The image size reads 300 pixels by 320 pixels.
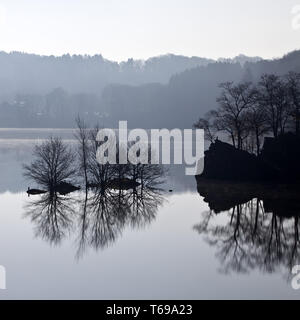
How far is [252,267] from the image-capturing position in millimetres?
20062

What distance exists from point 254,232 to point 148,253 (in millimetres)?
7347

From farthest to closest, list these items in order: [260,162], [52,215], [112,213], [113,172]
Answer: [260,162], [113,172], [112,213], [52,215]

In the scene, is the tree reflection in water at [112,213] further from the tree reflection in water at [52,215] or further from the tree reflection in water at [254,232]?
the tree reflection in water at [254,232]

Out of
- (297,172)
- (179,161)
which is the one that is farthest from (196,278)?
(179,161)

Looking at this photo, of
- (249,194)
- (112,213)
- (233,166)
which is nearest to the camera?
(112,213)

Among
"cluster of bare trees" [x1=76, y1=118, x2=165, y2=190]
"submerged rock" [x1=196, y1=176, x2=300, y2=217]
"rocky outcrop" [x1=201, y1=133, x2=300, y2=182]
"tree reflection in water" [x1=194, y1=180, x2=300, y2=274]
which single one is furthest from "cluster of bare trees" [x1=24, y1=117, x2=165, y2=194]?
"tree reflection in water" [x1=194, y1=180, x2=300, y2=274]

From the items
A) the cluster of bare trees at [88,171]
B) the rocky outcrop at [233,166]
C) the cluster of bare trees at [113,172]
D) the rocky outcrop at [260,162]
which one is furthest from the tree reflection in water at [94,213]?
the rocky outcrop at [260,162]

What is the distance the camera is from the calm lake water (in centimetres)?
1711

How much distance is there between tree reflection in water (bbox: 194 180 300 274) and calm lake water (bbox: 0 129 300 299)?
2.0 inches

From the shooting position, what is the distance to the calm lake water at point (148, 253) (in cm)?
1711

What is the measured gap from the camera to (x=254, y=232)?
2639 centimetres

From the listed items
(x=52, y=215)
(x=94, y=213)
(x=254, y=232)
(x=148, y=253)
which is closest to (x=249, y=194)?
(x=254, y=232)

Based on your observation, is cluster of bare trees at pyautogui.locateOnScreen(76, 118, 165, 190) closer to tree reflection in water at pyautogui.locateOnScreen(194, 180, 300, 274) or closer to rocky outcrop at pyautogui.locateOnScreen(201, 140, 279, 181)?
rocky outcrop at pyautogui.locateOnScreen(201, 140, 279, 181)

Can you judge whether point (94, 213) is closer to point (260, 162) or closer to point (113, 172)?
point (113, 172)
